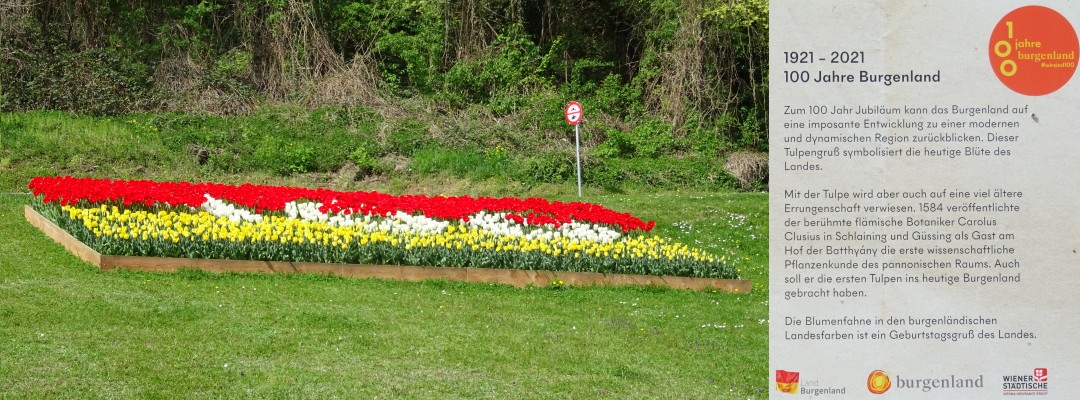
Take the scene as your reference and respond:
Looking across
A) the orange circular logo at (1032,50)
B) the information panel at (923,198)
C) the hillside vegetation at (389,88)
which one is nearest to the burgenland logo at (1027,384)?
the information panel at (923,198)

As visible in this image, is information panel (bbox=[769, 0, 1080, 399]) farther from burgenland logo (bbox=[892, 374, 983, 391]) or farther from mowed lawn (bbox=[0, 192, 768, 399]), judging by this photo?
mowed lawn (bbox=[0, 192, 768, 399])

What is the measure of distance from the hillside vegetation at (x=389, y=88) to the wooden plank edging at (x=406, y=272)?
29.9 feet

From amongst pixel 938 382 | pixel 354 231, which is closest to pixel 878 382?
pixel 938 382

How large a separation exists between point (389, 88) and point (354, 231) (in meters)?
13.3

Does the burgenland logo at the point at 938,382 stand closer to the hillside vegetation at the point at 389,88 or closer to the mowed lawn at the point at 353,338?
the mowed lawn at the point at 353,338

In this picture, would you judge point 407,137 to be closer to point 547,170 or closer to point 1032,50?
point 547,170

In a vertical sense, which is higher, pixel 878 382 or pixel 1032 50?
pixel 1032 50

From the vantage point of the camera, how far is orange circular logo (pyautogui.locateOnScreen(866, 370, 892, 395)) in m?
3.78

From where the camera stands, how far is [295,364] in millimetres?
6332

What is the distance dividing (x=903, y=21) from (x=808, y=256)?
91 cm

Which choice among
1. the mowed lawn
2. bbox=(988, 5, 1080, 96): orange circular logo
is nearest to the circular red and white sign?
the mowed lawn

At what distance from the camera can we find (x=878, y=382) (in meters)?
3.78

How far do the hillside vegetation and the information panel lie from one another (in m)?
15.3

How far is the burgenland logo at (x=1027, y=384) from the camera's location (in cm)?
380
